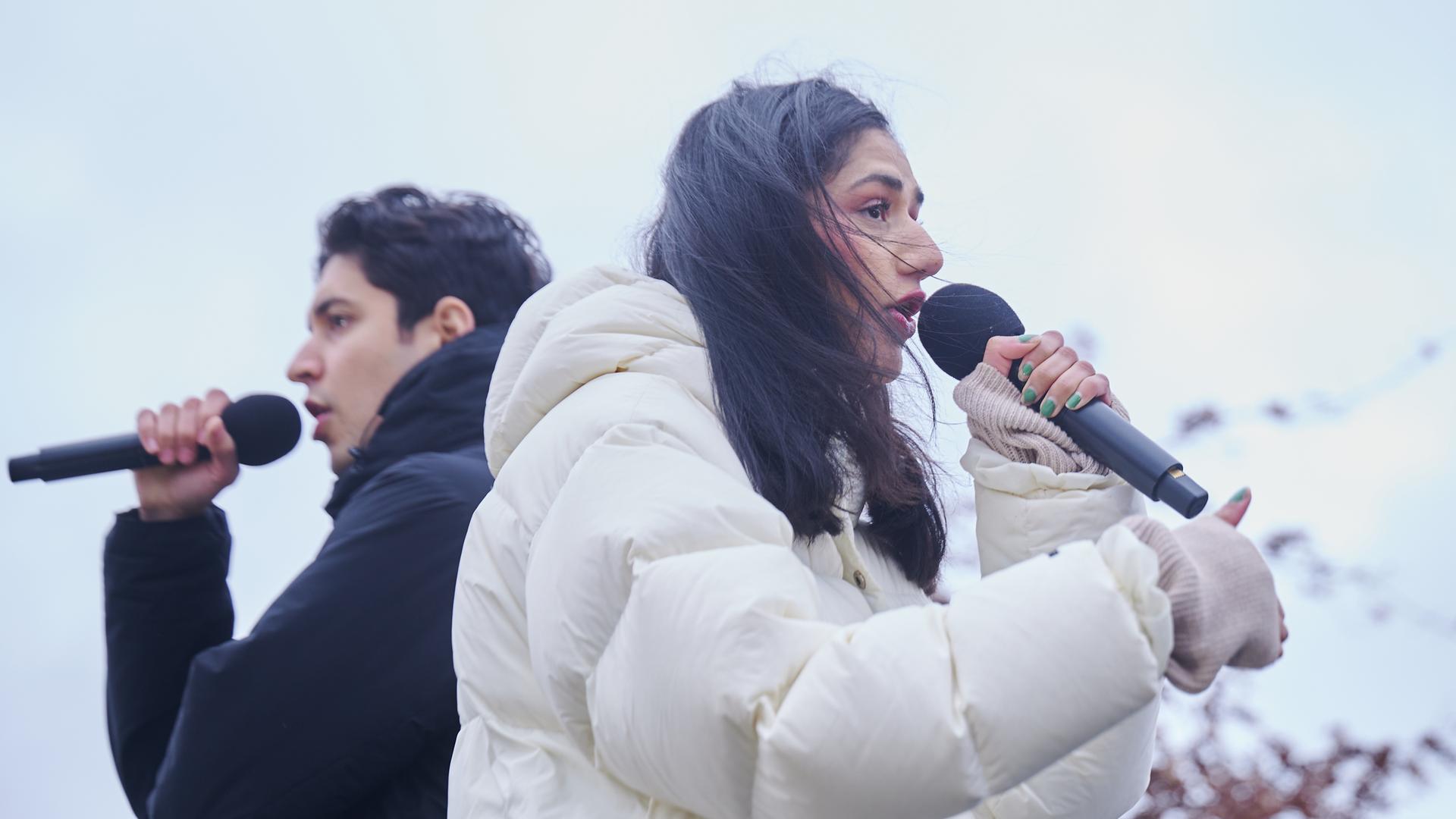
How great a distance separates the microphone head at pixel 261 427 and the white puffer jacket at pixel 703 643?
3.31 feet

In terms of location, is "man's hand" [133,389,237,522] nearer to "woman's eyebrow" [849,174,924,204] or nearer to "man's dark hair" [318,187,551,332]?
"man's dark hair" [318,187,551,332]

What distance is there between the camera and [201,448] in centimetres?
275

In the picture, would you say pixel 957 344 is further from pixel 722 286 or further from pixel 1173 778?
pixel 1173 778

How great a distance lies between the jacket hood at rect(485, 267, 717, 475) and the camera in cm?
187

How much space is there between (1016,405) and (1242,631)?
0.60 m

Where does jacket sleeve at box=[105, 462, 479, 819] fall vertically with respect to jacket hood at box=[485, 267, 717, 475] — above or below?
below

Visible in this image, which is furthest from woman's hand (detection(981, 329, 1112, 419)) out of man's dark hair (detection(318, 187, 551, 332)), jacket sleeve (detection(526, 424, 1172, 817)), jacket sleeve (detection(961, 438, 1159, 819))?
man's dark hair (detection(318, 187, 551, 332))

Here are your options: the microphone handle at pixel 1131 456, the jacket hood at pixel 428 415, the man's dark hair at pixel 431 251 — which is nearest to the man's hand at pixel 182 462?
the jacket hood at pixel 428 415

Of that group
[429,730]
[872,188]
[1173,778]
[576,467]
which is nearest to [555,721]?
[576,467]

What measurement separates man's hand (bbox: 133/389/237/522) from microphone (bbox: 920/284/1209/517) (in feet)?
4.40

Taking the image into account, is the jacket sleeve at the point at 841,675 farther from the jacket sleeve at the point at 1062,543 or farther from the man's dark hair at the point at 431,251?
the man's dark hair at the point at 431,251

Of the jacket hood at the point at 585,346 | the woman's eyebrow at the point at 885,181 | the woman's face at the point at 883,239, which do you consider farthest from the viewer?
the woman's eyebrow at the point at 885,181

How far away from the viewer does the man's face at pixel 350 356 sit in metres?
3.01

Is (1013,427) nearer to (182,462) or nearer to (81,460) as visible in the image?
(182,462)
